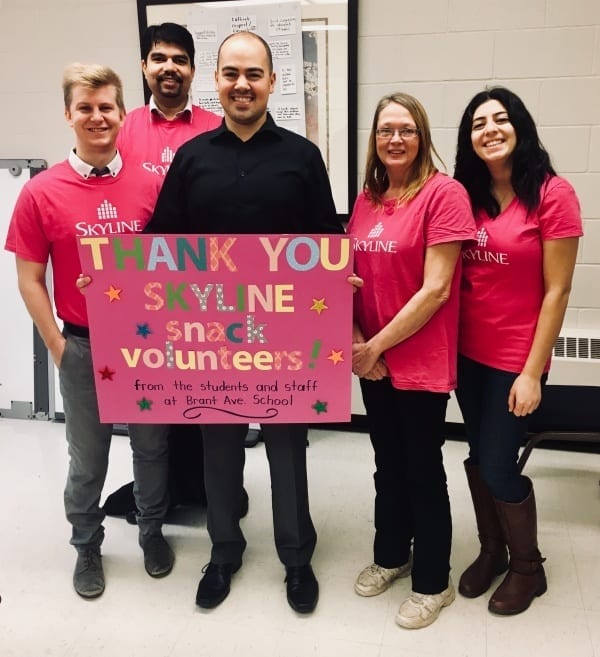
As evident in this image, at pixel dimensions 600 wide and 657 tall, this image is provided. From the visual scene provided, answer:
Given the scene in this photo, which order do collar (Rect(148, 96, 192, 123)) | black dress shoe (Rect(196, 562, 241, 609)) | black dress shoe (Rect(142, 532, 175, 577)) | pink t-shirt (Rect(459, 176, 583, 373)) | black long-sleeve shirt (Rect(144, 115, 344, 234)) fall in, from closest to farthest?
pink t-shirt (Rect(459, 176, 583, 373))
black long-sleeve shirt (Rect(144, 115, 344, 234))
black dress shoe (Rect(196, 562, 241, 609))
black dress shoe (Rect(142, 532, 175, 577))
collar (Rect(148, 96, 192, 123))

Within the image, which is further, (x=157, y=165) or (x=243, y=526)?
(x=243, y=526)

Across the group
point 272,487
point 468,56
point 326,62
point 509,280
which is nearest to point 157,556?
point 272,487

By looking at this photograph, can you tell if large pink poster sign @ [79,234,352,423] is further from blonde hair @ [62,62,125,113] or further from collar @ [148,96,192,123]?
collar @ [148,96,192,123]

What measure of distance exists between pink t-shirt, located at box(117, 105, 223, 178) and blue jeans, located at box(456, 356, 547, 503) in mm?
1196

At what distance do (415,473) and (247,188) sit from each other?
0.91 meters

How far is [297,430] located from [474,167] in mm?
908

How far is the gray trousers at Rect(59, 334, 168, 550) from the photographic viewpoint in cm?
190

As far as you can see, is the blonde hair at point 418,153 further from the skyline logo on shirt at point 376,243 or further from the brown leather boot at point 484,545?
the brown leather boot at point 484,545

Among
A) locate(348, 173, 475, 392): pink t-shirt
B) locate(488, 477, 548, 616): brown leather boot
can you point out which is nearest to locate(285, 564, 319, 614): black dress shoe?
locate(488, 477, 548, 616): brown leather boot

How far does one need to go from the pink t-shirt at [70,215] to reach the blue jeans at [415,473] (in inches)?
33.4

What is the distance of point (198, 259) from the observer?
5.53ft

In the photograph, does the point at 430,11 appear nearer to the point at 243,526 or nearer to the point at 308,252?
the point at 308,252

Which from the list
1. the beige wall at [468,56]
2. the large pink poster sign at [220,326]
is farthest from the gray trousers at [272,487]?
the beige wall at [468,56]

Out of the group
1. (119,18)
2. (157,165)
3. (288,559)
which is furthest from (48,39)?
(288,559)
